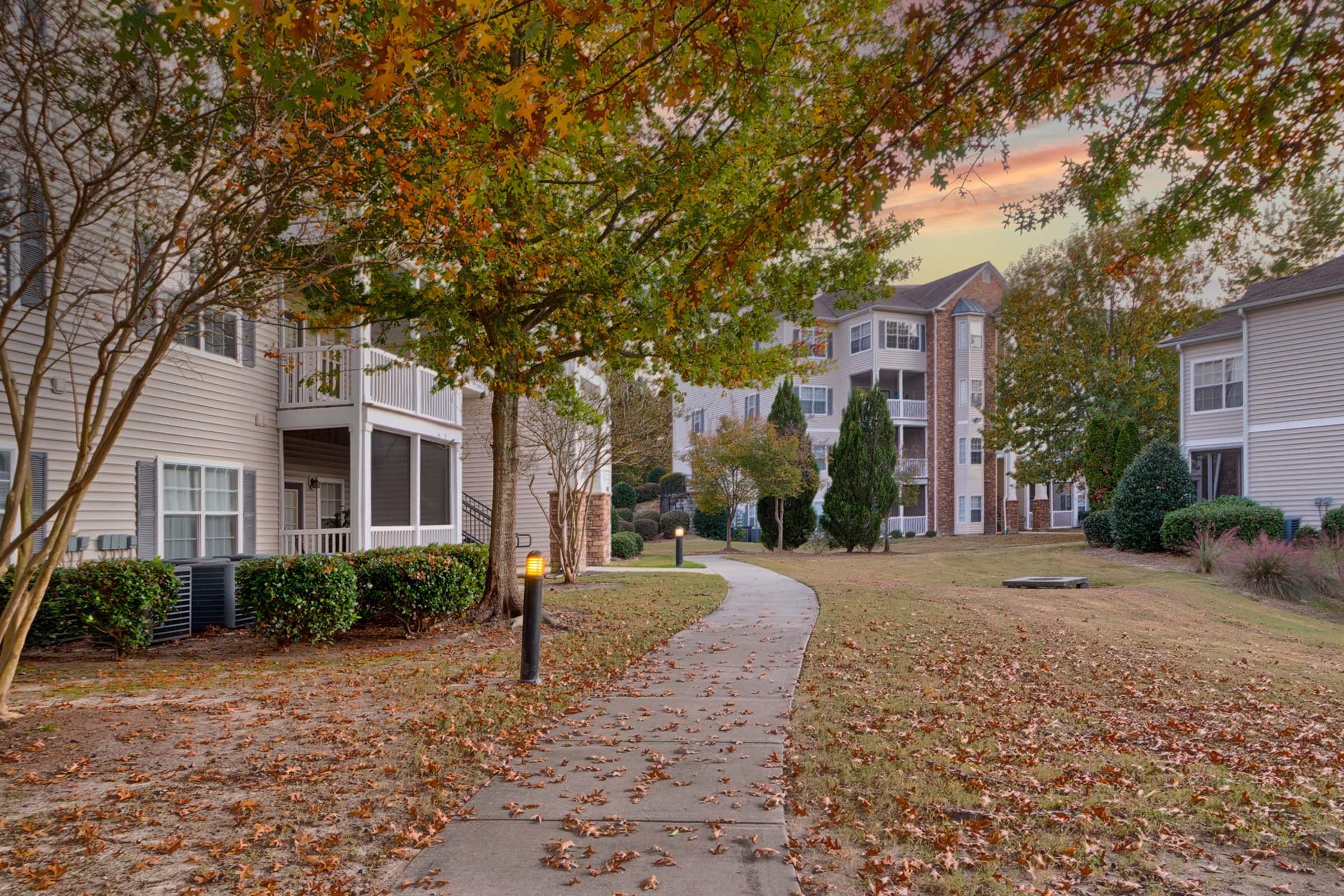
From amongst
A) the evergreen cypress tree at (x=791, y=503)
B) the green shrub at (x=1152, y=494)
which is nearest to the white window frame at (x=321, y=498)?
the evergreen cypress tree at (x=791, y=503)

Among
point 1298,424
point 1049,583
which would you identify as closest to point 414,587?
point 1049,583

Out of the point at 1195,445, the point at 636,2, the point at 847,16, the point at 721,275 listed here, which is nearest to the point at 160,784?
the point at 721,275

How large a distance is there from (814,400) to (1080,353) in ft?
36.5

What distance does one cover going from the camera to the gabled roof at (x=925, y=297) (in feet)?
130

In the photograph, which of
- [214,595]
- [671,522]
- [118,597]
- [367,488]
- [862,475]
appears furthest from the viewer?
[671,522]

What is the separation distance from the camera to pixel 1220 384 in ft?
90.1

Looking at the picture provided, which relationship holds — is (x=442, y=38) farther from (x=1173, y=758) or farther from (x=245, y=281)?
(x=1173, y=758)

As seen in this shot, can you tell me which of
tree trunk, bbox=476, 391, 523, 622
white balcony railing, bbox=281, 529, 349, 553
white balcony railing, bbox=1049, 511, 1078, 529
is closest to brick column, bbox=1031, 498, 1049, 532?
white balcony railing, bbox=1049, 511, 1078, 529

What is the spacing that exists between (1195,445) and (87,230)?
2862 centimetres

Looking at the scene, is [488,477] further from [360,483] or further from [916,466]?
[916,466]

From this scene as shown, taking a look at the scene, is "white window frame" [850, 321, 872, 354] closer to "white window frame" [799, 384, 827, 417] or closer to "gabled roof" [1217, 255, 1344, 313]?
"white window frame" [799, 384, 827, 417]

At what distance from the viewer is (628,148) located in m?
10.9

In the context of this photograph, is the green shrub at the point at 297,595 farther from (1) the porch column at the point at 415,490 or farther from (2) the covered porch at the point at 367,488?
(1) the porch column at the point at 415,490

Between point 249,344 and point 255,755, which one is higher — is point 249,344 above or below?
above
